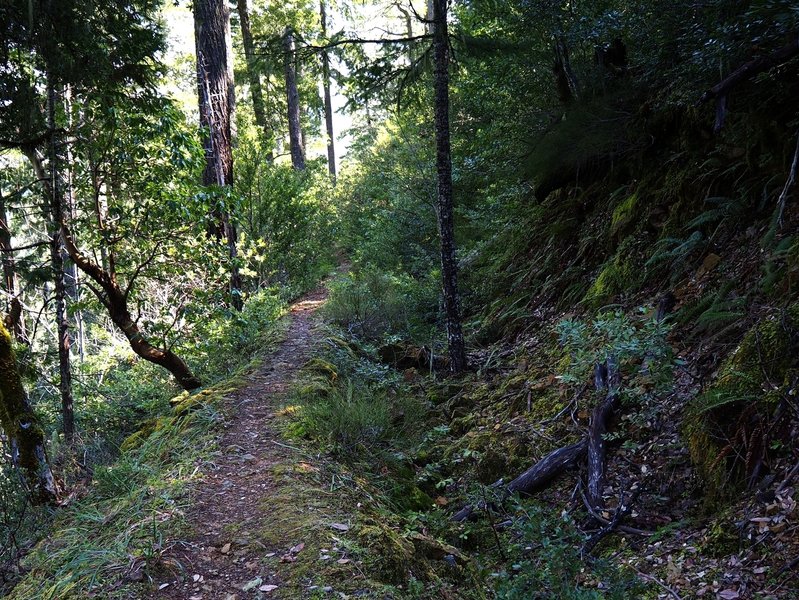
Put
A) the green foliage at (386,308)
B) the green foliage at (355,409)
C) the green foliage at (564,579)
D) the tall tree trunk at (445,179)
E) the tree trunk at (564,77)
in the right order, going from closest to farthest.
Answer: the green foliage at (564,579), the green foliage at (355,409), the tall tree trunk at (445,179), the tree trunk at (564,77), the green foliage at (386,308)

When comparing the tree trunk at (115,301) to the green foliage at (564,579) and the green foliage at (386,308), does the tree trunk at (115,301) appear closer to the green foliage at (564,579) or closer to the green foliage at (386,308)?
the green foliage at (386,308)

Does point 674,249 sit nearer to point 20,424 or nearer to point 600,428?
point 600,428

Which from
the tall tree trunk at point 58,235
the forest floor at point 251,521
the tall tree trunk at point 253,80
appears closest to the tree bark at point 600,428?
the forest floor at point 251,521

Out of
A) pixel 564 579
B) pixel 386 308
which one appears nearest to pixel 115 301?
pixel 386 308

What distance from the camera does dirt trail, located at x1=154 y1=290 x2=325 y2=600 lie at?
118 inches

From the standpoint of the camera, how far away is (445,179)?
7.23 meters

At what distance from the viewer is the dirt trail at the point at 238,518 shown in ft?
9.85

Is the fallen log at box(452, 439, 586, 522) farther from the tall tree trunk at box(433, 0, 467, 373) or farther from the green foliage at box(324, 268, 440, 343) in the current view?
the green foliage at box(324, 268, 440, 343)

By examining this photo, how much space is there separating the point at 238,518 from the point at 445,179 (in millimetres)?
5111

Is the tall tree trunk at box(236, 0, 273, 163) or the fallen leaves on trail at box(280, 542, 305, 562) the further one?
the tall tree trunk at box(236, 0, 273, 163)

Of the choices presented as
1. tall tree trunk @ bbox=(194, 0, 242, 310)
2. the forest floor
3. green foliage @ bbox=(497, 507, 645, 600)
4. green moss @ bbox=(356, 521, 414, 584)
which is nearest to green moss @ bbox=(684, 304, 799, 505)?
green foliage @ bbox=(497, 507, 645, 600)

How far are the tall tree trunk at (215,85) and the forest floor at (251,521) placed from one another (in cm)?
429

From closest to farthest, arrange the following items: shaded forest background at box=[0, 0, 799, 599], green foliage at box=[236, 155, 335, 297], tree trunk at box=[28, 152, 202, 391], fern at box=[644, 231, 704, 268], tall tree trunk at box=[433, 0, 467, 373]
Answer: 1. shaded forest background at box=[0, 0, 799, 599]
2. fern at box=[644, 231, 704, 268]
3. tree trunk at box=[28, 152, 202, 391]
4. tall tree trunk at box=[433, 0, 467, 373]
5. green foliage at box=[236, 155, 335, 297]

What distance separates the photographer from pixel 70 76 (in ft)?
16.1
